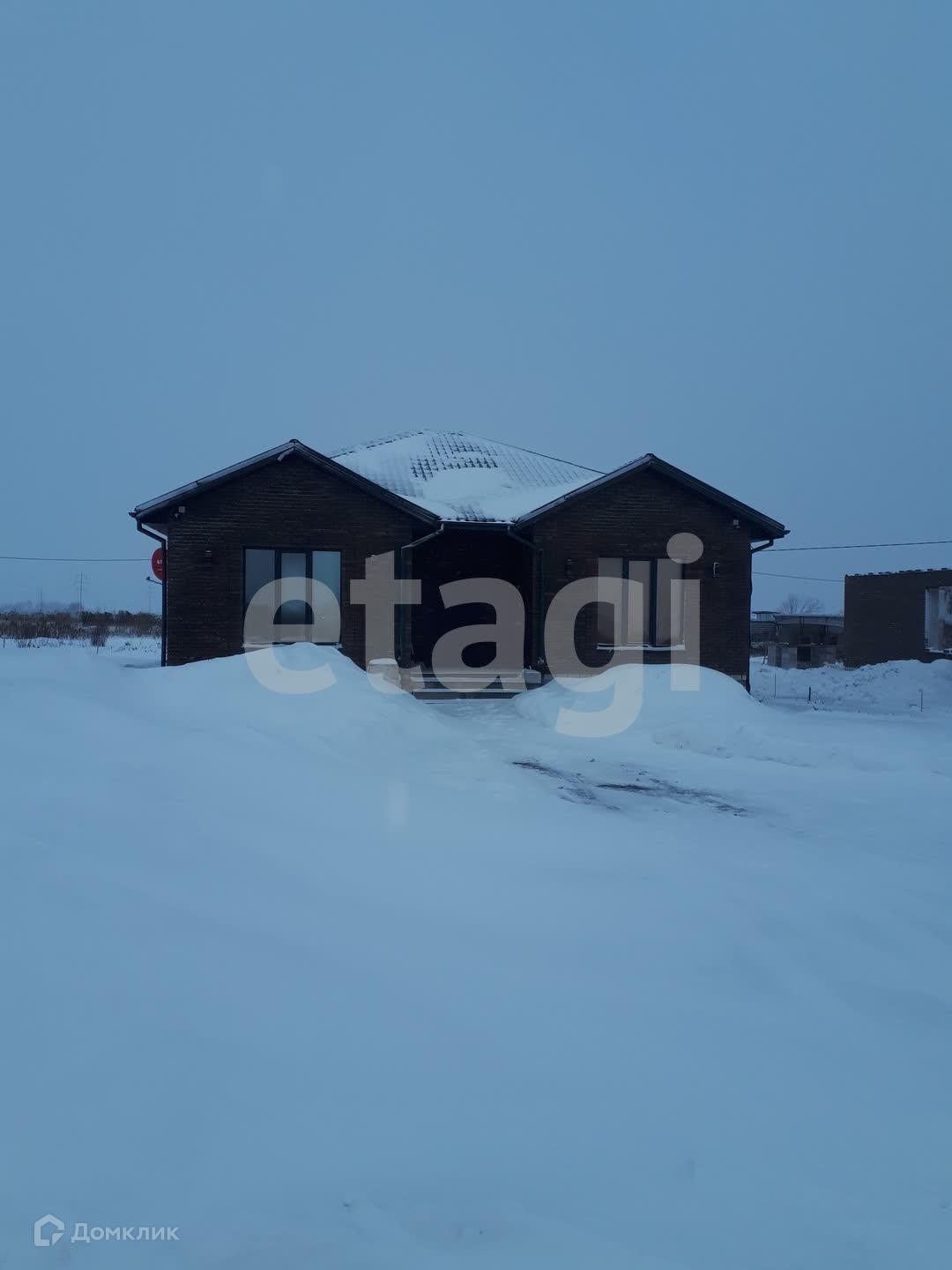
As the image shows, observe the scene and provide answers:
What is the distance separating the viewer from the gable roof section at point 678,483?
49.5 ft

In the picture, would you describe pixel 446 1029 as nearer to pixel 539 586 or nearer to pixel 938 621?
pixel 539 586

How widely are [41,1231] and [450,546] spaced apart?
591 inches

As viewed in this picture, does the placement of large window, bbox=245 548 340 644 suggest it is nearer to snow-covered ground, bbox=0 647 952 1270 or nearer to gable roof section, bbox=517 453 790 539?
gable roof section, bbox=517 453 790 539

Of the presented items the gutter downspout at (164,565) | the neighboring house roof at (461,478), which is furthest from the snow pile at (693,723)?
the gutter downspout at (164,565)

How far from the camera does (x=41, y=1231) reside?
2141 mm

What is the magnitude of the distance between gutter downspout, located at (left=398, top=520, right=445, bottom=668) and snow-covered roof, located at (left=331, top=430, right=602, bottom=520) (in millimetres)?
510

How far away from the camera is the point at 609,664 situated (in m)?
15.7

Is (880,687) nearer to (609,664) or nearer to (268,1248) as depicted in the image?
(609,664)

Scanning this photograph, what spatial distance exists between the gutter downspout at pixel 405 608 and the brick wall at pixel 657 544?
208cm

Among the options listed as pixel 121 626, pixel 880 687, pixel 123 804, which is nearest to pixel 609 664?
pixel 880 687

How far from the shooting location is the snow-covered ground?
7.51 ft

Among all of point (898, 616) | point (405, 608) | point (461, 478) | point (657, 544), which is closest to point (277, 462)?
point (405, 608)

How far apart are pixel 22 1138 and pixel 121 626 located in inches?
2232

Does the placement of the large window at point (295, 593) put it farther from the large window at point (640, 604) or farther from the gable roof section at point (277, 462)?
the large window at point (640, 604)
